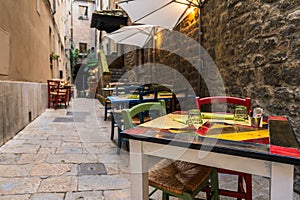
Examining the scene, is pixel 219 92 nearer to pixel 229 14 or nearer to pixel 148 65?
pixel 229 14

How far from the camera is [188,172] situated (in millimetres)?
1399

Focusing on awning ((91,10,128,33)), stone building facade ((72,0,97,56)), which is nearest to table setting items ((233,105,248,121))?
awning ((91,10,128,33))

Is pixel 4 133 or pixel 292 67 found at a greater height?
pixel 292 67

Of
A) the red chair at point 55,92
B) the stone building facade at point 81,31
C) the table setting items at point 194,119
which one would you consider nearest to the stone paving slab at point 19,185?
the table setting items at point 194,119

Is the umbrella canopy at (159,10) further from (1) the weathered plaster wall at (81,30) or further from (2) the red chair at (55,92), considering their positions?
(1) the weathered plaster wall at (81,30)

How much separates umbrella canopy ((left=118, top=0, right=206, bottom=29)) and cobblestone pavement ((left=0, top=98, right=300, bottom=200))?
94.1 inches

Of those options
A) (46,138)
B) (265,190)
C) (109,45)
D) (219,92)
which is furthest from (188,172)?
(109,45)

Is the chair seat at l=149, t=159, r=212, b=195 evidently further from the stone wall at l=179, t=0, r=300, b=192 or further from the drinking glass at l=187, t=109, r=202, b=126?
the stone wall at l=179, t=0, r=300, b=192

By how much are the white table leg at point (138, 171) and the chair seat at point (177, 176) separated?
0.08 meters

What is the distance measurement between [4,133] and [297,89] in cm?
371

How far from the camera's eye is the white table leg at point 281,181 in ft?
2.95

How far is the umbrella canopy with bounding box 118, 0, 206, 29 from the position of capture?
404 centimetres

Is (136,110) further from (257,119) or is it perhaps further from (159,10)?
(159,10)

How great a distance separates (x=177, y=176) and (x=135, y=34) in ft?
18.2
